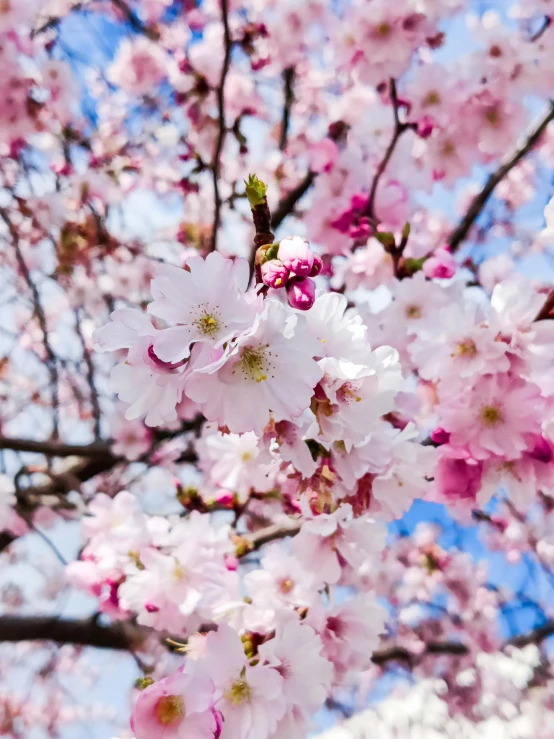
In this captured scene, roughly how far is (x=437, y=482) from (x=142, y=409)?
2.60 ft

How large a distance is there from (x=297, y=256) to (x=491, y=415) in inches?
26.7

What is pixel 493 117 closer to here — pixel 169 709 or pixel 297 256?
pixel 297 256

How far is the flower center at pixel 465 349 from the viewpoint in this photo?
4.17 ft

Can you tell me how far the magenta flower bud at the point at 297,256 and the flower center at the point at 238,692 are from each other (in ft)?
2.91

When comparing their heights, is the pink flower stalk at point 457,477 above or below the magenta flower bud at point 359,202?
below

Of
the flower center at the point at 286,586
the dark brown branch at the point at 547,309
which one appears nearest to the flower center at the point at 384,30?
the dark brown branch at the point at 547,309

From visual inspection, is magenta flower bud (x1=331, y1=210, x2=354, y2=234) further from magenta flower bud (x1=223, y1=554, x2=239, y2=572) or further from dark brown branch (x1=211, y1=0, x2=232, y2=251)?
magenta flower bud (x1=223, y1=554, x2=239, y2=572)

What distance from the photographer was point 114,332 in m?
0.84

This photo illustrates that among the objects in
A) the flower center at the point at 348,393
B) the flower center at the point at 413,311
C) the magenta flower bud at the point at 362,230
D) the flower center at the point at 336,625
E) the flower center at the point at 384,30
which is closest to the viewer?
the flower center at the point at 348,393

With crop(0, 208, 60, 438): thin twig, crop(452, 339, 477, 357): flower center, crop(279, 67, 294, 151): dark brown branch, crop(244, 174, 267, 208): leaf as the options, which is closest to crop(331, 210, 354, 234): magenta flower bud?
crop(452, 339, 477, 357): flower center

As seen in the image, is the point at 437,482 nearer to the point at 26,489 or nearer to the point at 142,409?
the point at 142,409

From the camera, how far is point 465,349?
4.21 ft

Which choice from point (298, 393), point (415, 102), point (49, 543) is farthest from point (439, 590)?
point (298, 393)

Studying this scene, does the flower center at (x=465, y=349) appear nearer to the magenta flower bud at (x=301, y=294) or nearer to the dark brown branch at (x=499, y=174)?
the magenta flower bud at (x=301, y=294)
